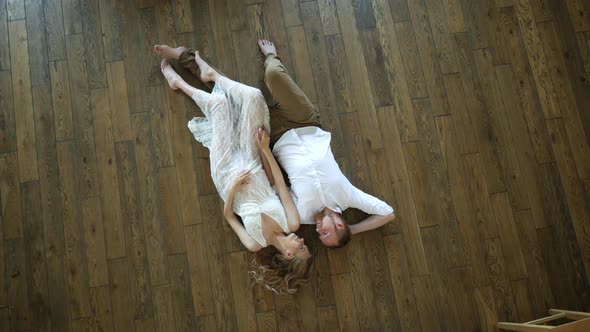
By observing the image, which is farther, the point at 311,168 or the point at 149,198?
the point at 149,198

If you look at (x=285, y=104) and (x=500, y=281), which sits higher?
(x=285, y=104)

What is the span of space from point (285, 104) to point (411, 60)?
919 millimetres

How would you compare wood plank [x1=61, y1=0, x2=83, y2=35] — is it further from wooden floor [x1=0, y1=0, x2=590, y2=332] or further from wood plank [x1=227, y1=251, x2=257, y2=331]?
wood plank [x1=227, y1=251, x2=257, y2=331]

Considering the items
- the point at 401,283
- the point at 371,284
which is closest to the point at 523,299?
the point at 401,283

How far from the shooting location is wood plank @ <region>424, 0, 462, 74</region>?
3047 mm

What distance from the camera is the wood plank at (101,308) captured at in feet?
8.79

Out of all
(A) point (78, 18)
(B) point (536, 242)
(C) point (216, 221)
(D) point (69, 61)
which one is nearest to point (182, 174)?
(C) point (216, 221)

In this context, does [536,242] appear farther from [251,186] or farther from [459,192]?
[251,186]

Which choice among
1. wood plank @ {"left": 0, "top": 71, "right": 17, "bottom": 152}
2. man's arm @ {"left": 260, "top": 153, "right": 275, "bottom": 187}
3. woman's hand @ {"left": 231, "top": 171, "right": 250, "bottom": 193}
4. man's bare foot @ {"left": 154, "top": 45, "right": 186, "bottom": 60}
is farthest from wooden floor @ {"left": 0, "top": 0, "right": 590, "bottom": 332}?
man's arm @ {"left": 260, "top": 153, "right": 275, "bottom": 187}

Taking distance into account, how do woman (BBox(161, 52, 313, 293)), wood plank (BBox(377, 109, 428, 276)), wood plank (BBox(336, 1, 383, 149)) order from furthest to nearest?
wood plank (BBox(336, 1, 383, 149)), wood plank (BBox(377, 109, 428, 276)), woman (BBox(161, 52, 313, 293))

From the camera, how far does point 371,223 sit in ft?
9.04

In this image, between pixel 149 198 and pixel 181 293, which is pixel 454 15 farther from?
pixel 181 293

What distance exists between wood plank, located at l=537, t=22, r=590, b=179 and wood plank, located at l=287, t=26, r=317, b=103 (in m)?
1.56

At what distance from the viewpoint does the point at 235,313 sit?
2.72 metres
